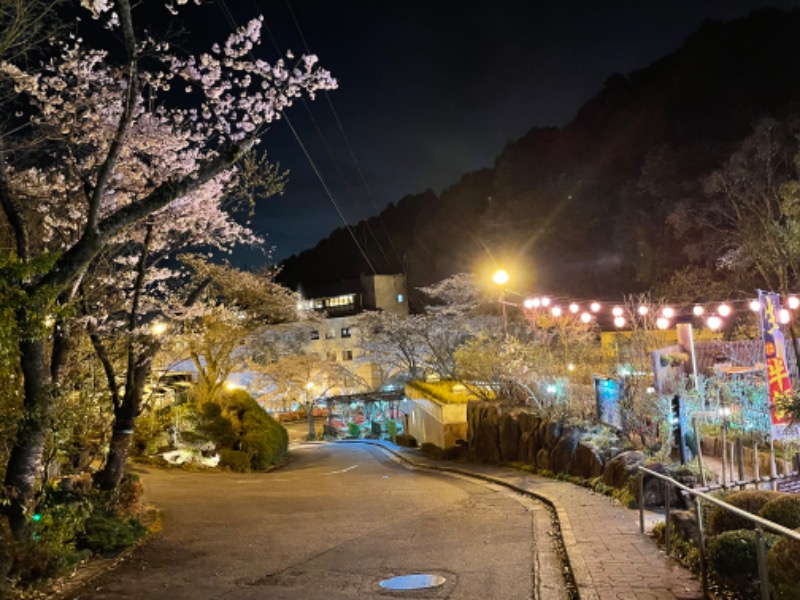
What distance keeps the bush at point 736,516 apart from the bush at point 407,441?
24.6m

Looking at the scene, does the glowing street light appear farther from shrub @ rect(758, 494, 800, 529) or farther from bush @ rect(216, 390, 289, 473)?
bush @ rect(216, 390, 289, 473)

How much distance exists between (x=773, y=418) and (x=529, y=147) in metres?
37.4

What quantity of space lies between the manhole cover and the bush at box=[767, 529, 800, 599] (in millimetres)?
3424

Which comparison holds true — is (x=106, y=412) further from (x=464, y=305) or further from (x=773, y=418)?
(x=464, y=305)

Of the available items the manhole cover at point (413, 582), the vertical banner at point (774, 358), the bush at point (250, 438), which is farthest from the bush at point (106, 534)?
the bush at point (250, 438)

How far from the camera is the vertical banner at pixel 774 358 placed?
980 cm

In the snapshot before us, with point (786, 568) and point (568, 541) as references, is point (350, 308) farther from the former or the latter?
point (786, 568)

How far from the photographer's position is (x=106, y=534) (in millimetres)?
8984

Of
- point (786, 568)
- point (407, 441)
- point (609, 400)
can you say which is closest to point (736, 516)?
point (786, 568)

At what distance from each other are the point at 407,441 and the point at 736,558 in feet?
87.1

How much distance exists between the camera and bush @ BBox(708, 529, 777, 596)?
18.5ft

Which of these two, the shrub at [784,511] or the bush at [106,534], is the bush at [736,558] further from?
the bush at [106,534]

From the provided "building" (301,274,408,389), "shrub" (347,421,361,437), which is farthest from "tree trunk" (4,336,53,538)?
"building" (301,274,408,389)

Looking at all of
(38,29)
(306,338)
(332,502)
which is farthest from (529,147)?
(38,29)
